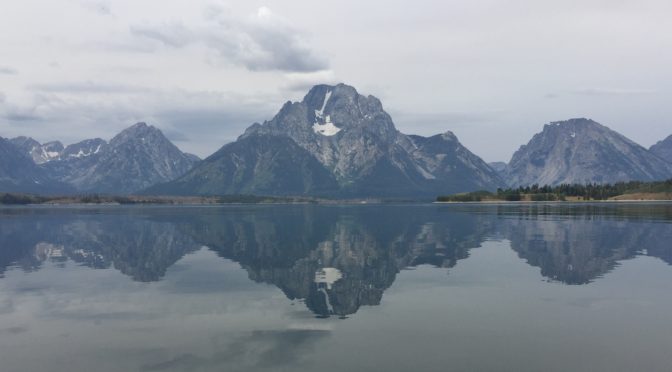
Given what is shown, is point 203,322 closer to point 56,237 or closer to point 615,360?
point 615,360

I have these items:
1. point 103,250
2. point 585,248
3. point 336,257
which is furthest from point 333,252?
point 103,250

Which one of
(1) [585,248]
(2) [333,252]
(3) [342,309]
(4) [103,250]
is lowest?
(4) [103,250]

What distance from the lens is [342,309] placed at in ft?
158

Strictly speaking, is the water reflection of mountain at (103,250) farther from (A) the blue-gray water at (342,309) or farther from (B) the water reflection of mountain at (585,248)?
(B) the water reflection of mountain at (585,248)

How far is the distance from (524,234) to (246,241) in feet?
224

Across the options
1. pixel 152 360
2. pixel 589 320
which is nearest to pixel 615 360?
pixel 589 320

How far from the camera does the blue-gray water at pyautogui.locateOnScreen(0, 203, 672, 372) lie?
109 feet

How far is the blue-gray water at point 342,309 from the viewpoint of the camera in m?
33.3

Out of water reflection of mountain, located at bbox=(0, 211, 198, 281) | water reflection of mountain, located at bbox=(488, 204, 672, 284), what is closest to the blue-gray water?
water reflection of mountain, located at bbox=(488, 204, 672, 284)

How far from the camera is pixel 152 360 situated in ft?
110

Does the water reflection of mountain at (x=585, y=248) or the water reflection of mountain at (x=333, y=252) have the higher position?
the water reflection of mountain at (x=585, y=248)

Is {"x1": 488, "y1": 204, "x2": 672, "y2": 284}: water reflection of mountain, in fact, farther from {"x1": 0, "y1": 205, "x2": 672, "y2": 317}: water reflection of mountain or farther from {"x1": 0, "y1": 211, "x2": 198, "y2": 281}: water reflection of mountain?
{"x1": 0, "y1": 211, "x2": 198, "y2": 281}: water reflection of mountain

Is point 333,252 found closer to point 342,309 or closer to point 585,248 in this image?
point 342,309

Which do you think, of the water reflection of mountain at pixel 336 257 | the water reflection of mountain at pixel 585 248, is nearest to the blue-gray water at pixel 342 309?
the water reflection of mountain at pixel 336 257
